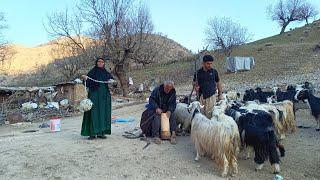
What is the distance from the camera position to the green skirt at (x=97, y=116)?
29.2 ft

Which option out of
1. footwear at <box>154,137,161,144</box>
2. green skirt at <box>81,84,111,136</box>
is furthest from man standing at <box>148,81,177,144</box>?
green skirt at <box>81,84,111,136</box>

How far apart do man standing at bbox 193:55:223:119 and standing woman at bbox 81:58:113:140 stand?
2.13 m

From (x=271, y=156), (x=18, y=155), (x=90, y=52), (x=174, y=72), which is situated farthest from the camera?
(x=174, y=72)

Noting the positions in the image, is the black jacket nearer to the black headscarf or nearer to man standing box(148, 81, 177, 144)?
man standing box(148, 81, 177, 144)

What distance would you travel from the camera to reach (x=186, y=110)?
31.1ft

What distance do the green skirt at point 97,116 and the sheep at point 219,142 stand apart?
8.40 ft

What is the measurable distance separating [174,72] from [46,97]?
16404 mm

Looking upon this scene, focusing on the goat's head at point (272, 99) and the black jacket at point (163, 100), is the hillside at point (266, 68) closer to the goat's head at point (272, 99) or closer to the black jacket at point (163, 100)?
the goat's head at point (272, 99)

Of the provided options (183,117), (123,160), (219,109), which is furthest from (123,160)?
(183,117)

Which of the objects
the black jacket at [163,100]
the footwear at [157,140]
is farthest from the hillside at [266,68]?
→ the footwear at [157,140]

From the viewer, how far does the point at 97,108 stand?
8953 millimetres

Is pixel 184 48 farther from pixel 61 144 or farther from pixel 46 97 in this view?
pixel 61 144

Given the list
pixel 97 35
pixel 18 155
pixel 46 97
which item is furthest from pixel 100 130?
pixel 97 35

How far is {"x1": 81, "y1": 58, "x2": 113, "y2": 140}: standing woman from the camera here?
8902 mm
